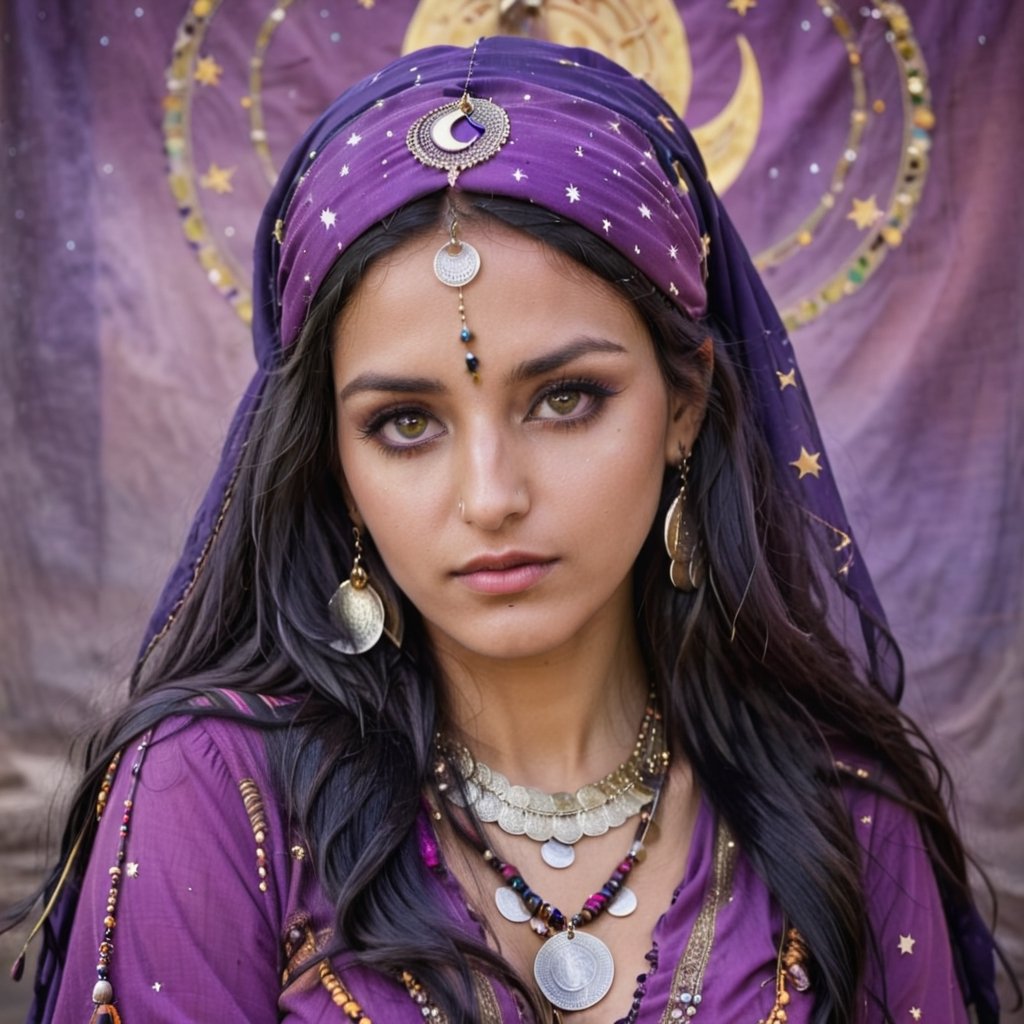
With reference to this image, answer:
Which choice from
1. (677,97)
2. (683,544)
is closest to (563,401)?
(683,544)

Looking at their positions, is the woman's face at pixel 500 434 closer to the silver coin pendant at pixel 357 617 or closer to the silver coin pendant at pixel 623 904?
the silver coin pendant at pixel 357 617

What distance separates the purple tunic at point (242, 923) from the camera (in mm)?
1567

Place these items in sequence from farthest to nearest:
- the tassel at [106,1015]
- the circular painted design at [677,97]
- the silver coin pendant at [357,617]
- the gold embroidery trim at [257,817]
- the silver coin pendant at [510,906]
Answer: the circular painted design at [677,97]
the silver coin pendant at [357,617]
the silver coin pendant at [510,906]
the gold embroidery trim at [257,817]
the tassel at [106,1015]

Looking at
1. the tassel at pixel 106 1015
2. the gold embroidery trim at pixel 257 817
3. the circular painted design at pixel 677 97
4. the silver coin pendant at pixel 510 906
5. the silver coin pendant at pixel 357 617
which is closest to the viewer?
the tassel at pixel 106 1015

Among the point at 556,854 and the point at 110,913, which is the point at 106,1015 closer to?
the point at 110,913

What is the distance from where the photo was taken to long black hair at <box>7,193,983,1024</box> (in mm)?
1673

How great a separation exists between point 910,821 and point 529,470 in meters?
0.83

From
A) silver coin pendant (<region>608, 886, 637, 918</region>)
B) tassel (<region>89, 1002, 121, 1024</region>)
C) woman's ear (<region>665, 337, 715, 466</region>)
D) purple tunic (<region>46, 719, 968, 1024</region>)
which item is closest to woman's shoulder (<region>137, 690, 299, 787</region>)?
purple tunic (<region>46, 719, 968, 1024</region>)

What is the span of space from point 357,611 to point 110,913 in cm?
51

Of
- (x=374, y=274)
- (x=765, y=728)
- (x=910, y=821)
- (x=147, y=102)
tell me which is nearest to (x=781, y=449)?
(x=765, y=728)

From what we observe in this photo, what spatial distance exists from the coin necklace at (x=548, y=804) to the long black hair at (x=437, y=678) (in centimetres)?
6

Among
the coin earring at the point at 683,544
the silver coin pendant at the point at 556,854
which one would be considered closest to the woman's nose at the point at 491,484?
the coin earring at the point at 683,544

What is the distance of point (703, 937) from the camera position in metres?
1.76

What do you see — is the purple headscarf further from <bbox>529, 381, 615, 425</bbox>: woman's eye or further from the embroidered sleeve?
the embroidered sleeve
